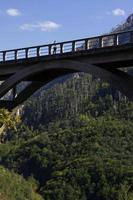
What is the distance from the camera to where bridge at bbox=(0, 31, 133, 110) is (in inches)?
1217

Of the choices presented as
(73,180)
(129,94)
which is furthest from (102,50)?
(73,180)

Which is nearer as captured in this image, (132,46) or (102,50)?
(132,46)

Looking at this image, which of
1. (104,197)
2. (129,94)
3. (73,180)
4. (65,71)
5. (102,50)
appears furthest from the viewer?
(73,180)

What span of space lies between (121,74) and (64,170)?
545 feet

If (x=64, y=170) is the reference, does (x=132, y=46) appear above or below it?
above

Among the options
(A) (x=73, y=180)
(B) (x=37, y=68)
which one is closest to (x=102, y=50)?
(B) (x=37, y=68)

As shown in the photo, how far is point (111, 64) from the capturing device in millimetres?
32656

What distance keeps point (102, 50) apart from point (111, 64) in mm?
974

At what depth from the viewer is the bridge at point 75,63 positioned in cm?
3091

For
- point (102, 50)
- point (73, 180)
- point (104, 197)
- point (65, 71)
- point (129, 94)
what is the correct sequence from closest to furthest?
1. point (129, 94)
2. point (102, 50)
3. point (65, 71)
4. point (104, 197)
5. point (73, 180)

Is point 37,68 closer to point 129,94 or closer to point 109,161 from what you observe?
point 129,94

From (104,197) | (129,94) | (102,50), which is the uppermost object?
(102,50)

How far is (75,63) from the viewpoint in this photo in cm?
3475

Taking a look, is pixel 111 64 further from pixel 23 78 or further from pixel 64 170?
pixel 64 170
